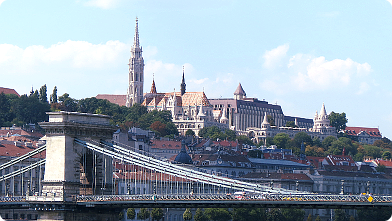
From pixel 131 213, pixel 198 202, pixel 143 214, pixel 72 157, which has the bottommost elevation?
pixel 143 214

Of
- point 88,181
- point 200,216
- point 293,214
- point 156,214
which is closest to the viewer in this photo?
point 88,181

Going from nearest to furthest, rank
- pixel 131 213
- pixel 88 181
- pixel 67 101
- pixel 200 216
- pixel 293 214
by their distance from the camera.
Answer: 1. pixel 88 181
2. pixel 131 213
3. pixel 200 216
4. pixel 293 214
5. pixel 67 101

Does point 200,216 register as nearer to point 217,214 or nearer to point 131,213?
point 217,214

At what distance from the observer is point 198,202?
179 feet

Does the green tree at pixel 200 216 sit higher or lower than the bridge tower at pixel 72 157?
lower

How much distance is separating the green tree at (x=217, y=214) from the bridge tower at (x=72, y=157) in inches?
1363

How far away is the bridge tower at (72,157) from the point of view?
57.8 meters

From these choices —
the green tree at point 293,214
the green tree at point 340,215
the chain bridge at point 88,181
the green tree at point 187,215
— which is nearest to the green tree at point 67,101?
the green tree at point 340,215

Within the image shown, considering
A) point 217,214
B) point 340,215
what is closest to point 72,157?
point 217,214

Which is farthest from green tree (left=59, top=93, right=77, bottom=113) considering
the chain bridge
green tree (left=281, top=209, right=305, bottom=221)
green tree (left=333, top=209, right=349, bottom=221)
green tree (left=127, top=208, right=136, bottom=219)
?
the chain bridge

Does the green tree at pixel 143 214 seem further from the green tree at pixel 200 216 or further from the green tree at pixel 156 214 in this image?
the green tree at pixel 200 216

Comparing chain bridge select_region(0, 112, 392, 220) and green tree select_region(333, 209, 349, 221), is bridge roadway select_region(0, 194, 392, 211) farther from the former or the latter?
green tree select_region(333, 209, 349, 221)

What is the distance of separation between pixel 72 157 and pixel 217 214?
36.4 m

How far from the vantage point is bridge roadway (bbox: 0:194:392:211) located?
172 feet
